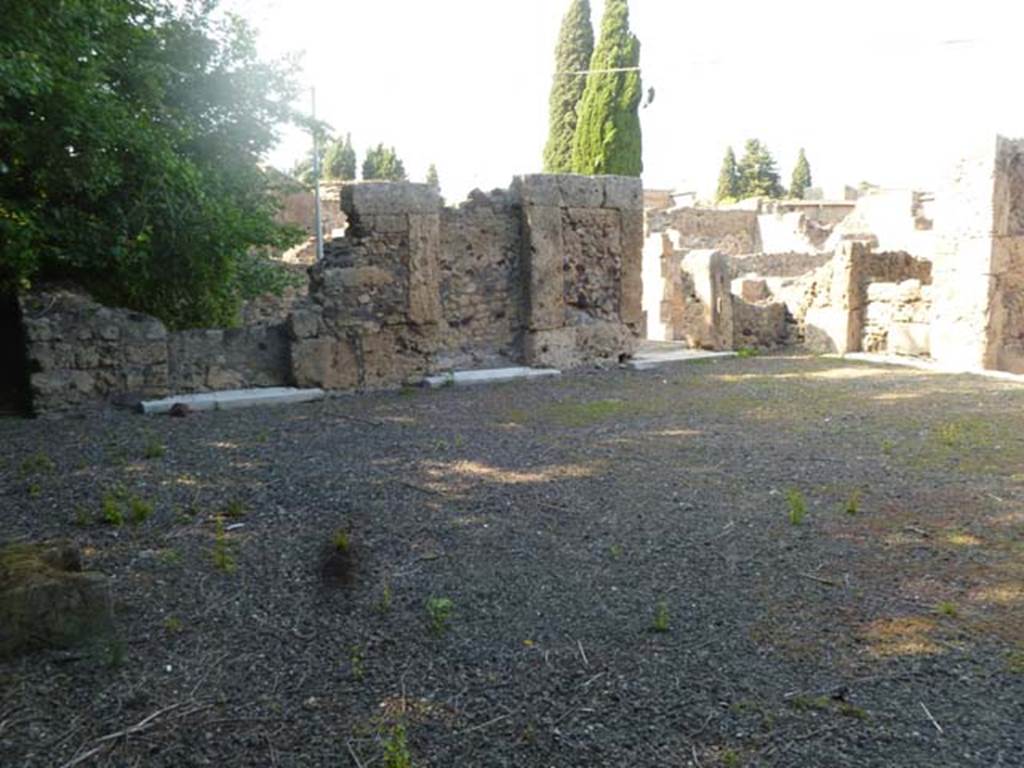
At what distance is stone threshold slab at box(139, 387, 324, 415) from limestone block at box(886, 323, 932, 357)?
348 inches

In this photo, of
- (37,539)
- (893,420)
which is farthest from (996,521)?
(37,539)

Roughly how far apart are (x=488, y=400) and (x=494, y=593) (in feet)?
18.2

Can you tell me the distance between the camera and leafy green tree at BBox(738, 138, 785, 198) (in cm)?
5150

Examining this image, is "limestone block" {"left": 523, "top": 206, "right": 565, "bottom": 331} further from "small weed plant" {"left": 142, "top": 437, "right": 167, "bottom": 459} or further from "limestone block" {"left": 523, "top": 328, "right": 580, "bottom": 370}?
"small weed plant" {"left": 142, "top": 437, "right": 167, "bottom": 459}

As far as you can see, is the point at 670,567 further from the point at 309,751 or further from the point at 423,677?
the point at 309,751

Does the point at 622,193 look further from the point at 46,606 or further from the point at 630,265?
the point at 46,606

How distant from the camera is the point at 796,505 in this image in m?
5.02

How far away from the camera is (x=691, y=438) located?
727 cm

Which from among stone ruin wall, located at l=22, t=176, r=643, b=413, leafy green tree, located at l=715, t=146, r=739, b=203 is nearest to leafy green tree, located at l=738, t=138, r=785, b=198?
leafy green tree, located at l=715, t=146, r=739, b=203

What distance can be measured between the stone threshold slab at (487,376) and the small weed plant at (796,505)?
5404 millimetres

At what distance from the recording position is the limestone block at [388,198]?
9844 millimetres

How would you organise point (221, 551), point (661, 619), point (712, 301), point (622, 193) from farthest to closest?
point (712, 301)
point (622, 193)
point (221, 551)
point (661, 619)

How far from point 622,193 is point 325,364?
16.4 feet

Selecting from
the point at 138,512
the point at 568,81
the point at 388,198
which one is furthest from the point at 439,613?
the point at 568,81
